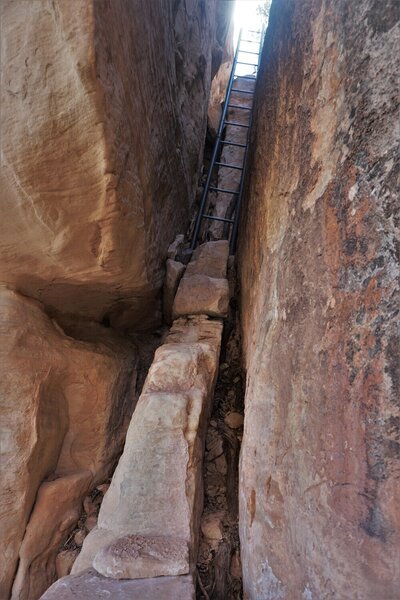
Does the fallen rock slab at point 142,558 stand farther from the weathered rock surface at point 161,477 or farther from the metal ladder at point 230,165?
the metal ladder at point 230,165

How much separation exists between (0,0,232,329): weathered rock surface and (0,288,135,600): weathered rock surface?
0.98ft

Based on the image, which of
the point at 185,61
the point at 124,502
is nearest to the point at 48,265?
the point at 124,502

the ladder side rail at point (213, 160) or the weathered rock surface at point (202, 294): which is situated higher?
the ladder side rail at point (213, 160)

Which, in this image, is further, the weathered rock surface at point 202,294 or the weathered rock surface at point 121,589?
the weathered rock surface at point 202,294

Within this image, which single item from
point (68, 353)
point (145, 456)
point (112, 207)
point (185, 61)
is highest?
point (185, 61)

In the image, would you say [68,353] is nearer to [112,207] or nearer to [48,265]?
[48,265]

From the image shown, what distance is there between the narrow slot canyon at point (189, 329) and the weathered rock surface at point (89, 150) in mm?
11

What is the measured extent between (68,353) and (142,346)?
86cm

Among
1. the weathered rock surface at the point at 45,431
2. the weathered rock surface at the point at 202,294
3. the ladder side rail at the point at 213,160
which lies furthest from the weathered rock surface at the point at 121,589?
the ladder side rail at the point at 213,160

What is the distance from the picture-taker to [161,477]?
173 cm

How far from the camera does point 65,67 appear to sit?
139 cm

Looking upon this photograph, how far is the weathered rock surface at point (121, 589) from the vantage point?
1234mm

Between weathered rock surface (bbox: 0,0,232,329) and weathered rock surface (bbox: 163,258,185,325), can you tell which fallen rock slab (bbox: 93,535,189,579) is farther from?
weathered rock surface (bbox: 163,258,185,325)

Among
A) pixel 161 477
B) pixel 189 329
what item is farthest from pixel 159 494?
pixel 189 329
